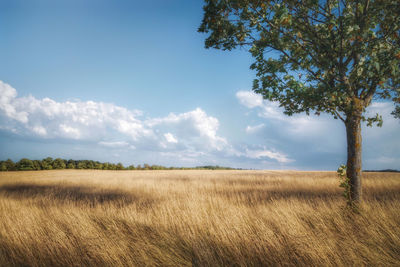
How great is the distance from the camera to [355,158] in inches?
272

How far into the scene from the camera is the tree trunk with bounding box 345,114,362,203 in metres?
6.89

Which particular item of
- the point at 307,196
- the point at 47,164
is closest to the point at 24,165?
the point at 47,164

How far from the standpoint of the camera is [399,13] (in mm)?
5496

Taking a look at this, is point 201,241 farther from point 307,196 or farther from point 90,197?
point 90,197

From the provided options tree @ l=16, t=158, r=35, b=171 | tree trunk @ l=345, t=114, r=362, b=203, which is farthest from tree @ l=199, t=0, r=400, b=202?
tree @ l=16, t=158, r=35, b=171

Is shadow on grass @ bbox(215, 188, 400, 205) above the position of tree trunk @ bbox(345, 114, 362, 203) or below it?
below

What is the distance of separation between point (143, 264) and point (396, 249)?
5.08m

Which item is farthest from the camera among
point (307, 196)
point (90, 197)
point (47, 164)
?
point (47, 164)

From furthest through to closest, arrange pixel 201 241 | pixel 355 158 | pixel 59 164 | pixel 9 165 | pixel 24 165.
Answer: pixel 59 164 < pixel 24 165 < pixel 9 165 < pixel 355 158 < pixel 201 241

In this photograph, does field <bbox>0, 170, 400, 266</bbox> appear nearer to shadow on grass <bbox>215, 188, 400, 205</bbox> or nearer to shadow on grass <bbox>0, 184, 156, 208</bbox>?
shadow on grass <bbox>0, 184, 156, 208</bbox>

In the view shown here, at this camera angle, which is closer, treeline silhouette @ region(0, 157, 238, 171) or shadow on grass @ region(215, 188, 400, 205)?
shadow on grass @ region(215, 188, 400, 205)

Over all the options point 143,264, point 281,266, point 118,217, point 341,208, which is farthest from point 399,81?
point 118,217

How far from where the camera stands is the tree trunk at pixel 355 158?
271 inches

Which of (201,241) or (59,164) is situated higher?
(201,241)
